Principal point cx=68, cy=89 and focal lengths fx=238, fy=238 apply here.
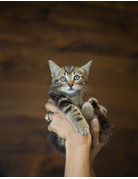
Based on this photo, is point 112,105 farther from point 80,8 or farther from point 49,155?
point 80,8

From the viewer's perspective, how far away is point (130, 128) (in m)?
2.10

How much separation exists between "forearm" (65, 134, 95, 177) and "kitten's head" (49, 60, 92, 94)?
0.27 m

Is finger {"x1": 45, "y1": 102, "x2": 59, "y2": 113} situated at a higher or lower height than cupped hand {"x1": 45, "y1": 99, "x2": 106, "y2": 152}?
higher

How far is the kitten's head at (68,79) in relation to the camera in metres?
1.19

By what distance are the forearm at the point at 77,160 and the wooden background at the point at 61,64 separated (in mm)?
883

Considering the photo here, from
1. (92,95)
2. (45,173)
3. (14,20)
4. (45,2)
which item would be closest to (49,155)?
(45,173)

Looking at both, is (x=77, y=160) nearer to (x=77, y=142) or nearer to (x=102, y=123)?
(x=77, y=142)

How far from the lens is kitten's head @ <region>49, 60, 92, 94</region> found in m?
1.19

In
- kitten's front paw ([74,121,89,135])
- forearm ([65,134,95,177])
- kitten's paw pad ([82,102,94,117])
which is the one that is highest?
kitten's paw pad ([82,102,94,117])

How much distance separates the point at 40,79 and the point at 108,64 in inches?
24.3

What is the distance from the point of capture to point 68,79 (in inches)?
47.8

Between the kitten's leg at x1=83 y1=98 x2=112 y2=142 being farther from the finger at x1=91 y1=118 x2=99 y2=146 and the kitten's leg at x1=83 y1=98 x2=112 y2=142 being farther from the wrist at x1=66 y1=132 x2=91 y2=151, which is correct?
the wrist at x1=66 y1=132 x2=91 y2=151

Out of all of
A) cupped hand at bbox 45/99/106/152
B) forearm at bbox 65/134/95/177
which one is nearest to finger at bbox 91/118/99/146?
cupped hand at bbox 45/99/106/152

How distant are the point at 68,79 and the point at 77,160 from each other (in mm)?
403
